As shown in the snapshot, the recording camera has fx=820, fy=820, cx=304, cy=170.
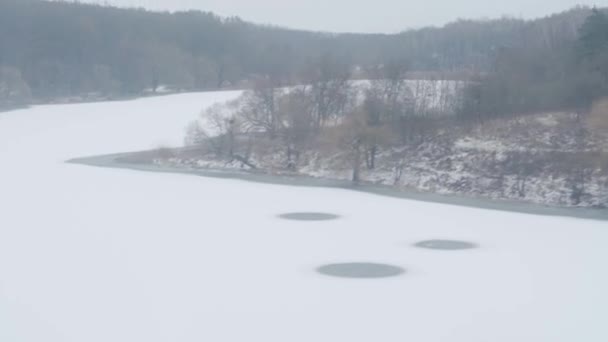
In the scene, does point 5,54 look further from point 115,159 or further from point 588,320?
point 588,320

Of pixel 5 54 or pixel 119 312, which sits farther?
pixel 5 54

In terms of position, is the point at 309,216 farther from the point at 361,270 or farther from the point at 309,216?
the point at 361,270

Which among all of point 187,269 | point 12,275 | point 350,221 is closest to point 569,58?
point 350,221

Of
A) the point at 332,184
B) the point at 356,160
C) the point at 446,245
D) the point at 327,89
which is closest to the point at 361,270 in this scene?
the point at 446,245

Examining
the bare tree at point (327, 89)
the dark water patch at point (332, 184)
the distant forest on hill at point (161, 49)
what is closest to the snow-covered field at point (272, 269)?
the dark water patch at point (332, 184)

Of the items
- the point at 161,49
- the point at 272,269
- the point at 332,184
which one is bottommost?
the point at 332,184

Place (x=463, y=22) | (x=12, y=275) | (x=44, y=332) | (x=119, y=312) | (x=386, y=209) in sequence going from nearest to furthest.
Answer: (x=44, y=332), (x=119, y=312), (x=12, y=275), (x=386, y=209), (x=463, y=22)

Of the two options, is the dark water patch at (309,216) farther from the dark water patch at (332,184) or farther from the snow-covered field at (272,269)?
the dark water patch at (332,184)
